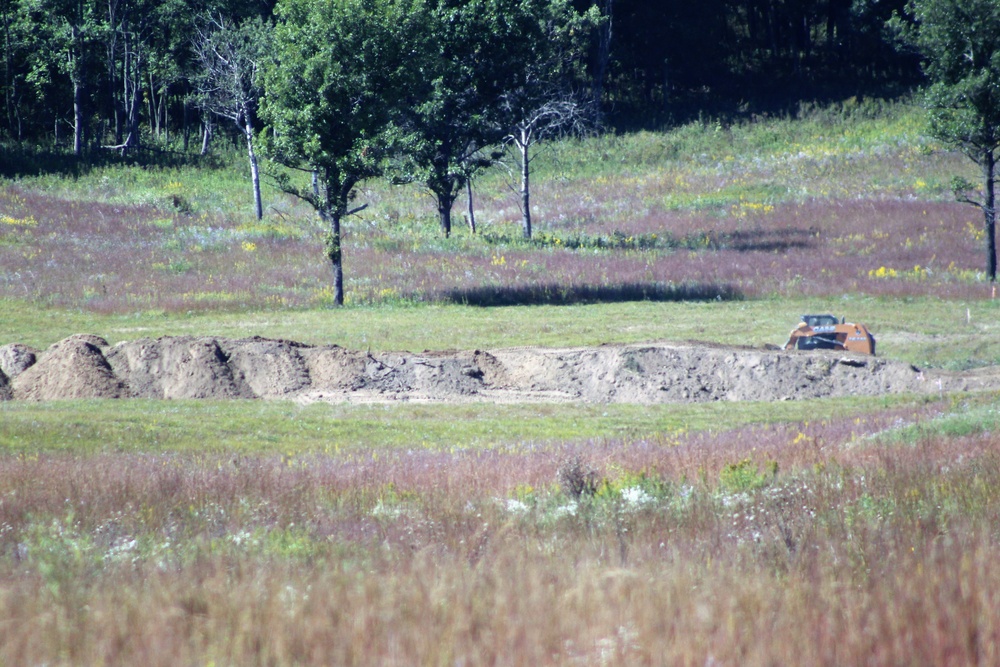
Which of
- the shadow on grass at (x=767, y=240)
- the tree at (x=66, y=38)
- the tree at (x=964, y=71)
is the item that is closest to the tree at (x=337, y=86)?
the tree at (x=964, y=71)

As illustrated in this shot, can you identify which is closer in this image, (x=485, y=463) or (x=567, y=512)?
(x=567, y=512)

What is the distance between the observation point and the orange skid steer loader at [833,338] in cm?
2142

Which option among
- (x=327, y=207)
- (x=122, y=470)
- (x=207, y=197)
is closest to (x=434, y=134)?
(x=327, y=207)

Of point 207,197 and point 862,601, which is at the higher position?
point 207,197

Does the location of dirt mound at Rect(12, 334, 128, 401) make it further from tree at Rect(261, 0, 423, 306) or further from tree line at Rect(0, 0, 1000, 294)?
tree line at Rect(0, 0, 1000, 294)

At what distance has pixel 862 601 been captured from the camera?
4.29 metres

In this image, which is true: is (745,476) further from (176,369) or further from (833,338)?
(176,369)

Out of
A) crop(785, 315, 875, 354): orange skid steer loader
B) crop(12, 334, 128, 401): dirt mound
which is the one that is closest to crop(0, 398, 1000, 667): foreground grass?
crop(12, 334, 128, 401): dirt mound

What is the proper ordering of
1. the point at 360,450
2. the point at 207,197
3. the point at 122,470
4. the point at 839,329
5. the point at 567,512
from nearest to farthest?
the point at 567,512
the point at 122,470
the point at 360,450
the point at 839,329
the point at 207,197

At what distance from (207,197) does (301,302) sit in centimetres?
2745

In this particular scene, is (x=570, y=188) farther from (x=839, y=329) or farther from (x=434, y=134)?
(x=839, y=329)

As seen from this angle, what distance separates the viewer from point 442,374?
791 inches

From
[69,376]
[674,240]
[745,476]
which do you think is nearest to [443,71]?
[674,240]

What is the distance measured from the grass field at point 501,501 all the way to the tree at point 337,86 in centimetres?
481
